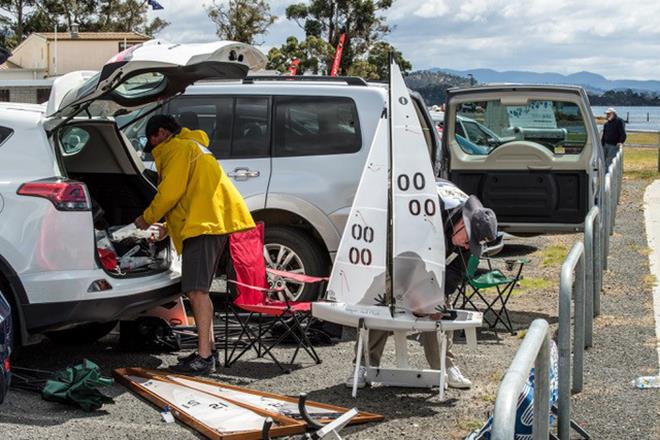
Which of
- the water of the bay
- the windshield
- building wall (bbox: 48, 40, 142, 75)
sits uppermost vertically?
building wall (bbox: 48, 40, 142, 75)

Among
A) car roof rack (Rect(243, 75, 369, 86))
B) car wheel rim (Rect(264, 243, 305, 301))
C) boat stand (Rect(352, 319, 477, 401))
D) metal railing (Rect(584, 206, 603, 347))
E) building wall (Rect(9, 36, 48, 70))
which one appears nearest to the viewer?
boat stand (Rect(352, 319, 477, 401))

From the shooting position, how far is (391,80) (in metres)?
6.62

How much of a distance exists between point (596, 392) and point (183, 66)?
127 inches

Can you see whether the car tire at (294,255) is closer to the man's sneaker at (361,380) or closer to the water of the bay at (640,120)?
the man's sneaker at (361,380)

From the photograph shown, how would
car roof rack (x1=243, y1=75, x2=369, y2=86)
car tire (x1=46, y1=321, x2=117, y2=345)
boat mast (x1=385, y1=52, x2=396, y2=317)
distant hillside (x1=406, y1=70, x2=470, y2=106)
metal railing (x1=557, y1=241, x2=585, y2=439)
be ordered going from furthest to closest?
distant hillside (x1=406, y1=70, x2=470, y2=106), car roof rack (x1=243, y1=75, x2=369, y2=86), car tire (x1=46, y1=321, x2=117, y2=345), boat mast (x1=385, y1=52, x2=396, y2=317), metal railing (x1=557, y1=241, x2=585, y2=439)

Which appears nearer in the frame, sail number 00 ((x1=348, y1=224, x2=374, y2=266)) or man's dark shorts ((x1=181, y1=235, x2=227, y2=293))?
sail number 00 ((x1=348, y1=224, x2=374, y2=266))

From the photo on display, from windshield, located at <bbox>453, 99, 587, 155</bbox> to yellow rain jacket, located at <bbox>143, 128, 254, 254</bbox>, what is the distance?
3.85m

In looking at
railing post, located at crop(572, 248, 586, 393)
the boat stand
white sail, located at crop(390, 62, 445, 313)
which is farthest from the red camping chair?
railing post, located at crop(572, 248, 586, 393)

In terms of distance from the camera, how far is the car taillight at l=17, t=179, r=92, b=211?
641cm

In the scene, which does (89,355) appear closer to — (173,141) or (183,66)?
(173,141)

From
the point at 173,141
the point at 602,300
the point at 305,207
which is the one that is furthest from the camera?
the point at 602,300

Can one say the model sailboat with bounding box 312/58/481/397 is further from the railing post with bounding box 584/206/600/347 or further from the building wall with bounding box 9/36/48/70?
the building wall with bounding box 9/36/48/70

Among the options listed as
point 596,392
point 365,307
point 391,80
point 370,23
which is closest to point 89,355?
point 365,307

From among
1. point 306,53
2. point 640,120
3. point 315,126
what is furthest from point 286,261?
point 640,120
